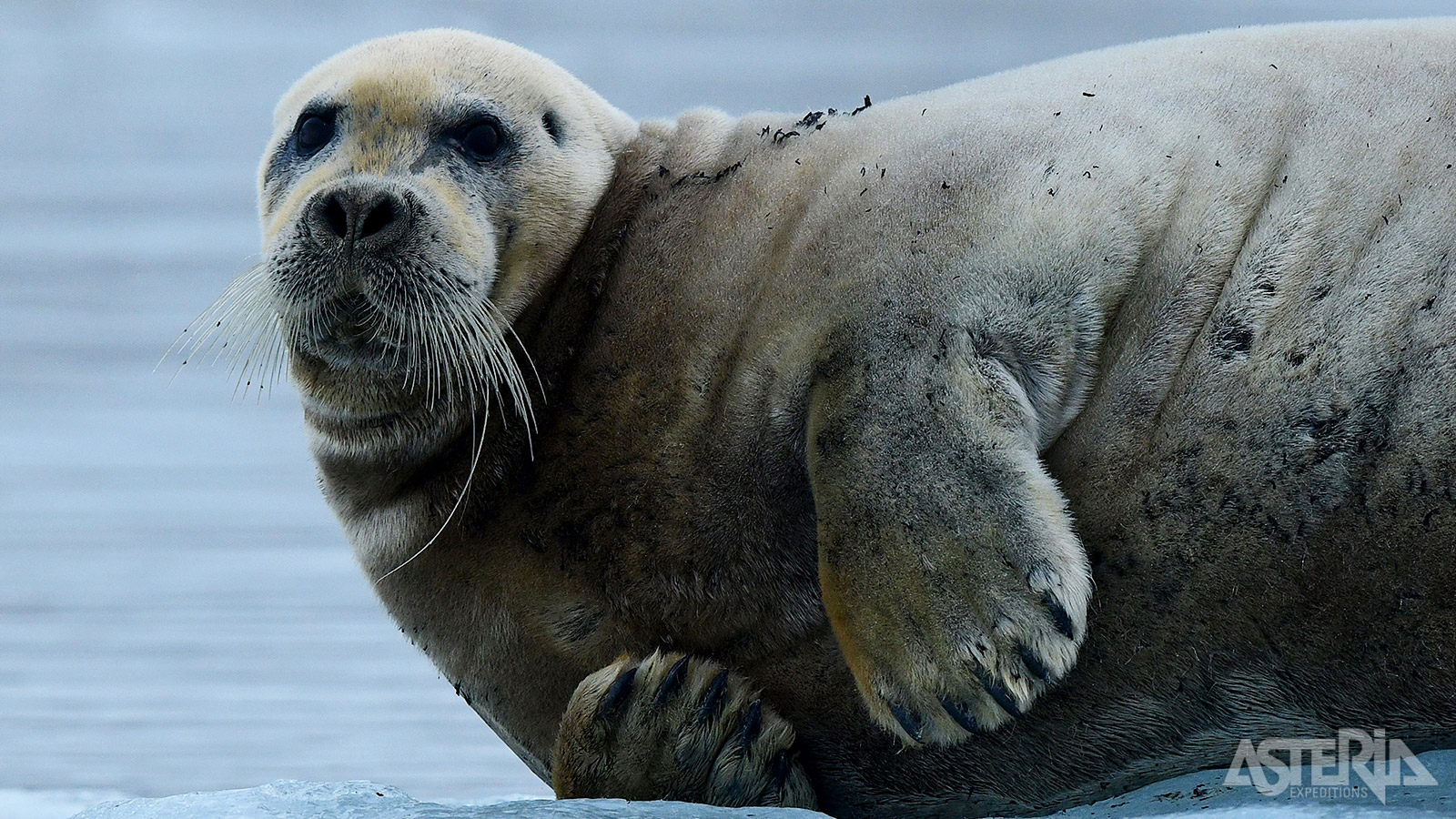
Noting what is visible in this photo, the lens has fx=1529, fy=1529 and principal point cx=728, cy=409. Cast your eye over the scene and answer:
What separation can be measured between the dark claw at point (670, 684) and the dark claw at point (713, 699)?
0.23ft

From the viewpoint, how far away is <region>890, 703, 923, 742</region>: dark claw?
9.66 ft

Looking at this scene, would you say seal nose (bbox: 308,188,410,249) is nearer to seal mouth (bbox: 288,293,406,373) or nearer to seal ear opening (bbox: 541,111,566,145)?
seal mouth (bbox: 288,293,406,373)

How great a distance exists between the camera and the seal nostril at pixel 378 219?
3328mm

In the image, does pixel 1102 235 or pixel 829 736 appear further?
pixel 829 736

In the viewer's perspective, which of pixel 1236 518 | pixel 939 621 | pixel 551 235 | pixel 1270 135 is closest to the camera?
pixel 939 621

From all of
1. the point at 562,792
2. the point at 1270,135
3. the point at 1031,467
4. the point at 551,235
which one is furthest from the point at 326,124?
the point at 1270,135

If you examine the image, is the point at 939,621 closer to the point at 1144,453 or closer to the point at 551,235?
the point at 1144,453

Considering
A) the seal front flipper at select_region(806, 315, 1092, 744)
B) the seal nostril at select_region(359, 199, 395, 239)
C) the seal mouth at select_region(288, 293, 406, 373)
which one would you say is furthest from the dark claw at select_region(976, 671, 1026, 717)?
the seal nostril at select_region(359, 199, 395, 239)

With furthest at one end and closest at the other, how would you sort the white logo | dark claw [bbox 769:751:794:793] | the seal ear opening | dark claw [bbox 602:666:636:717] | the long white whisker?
the seal ear opening < the long white whisker < dark claw [bbox 769:751:794:793] < dark claw [bbox 602:666:636:717] < the white logo

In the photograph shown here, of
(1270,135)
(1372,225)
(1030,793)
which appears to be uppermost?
(1270,135)

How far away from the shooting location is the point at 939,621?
2893 millimetres

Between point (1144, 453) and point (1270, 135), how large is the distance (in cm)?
77

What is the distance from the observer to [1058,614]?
288cm

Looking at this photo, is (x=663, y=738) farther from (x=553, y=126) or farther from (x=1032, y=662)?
(x=553, y=126)
